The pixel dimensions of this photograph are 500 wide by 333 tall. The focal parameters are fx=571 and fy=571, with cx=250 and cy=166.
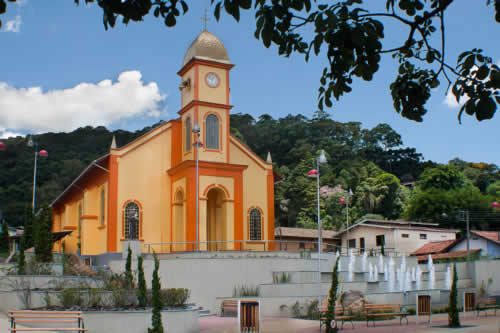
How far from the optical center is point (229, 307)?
24531mm

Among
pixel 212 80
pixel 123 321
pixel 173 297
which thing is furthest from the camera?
pixel 212 80

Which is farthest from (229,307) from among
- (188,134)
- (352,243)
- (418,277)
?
(352,243)

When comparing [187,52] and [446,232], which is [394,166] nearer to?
[446,232]

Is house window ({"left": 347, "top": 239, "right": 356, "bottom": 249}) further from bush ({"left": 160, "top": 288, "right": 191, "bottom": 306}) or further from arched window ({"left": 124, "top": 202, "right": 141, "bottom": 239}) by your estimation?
bush ({"left": 160, "top": 288, "right": 191, "bottom": 306})

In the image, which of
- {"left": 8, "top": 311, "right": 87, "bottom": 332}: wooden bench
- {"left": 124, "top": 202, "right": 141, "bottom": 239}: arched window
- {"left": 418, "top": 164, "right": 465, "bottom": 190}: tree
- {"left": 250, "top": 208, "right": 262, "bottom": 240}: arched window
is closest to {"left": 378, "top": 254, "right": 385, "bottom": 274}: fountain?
{"left": 250, "top": 208, "right": 262, "bottom": 240}: arched window

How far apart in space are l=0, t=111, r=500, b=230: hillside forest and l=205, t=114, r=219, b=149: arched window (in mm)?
15550

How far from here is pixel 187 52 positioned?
3731cm

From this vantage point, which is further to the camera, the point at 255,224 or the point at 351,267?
the point at 255,224

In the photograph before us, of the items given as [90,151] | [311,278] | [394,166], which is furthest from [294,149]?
[311,278]

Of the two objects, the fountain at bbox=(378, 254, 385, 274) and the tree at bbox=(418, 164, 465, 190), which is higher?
the tree at bbox=(418, 164, 465, 190)

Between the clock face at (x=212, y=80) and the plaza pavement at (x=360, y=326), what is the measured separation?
17386 mm

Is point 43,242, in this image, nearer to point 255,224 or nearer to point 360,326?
point 255,224

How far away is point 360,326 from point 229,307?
6.43 meters

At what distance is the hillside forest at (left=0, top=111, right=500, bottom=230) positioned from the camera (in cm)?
6128
